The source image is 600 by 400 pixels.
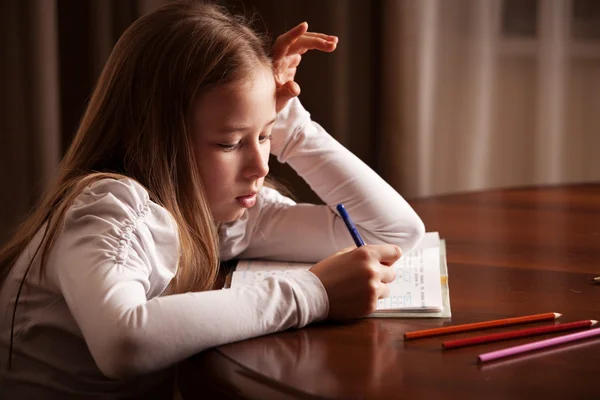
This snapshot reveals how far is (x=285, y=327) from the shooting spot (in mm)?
833

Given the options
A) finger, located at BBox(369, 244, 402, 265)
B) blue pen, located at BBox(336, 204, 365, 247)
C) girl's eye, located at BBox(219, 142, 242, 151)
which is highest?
girl's eye, located at BBox(219, 142, 242, 151)

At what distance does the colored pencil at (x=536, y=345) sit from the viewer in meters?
0.74

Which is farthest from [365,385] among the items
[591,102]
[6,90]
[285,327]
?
[591,102]

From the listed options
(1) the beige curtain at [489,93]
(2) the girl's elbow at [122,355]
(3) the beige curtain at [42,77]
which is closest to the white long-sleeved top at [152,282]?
(2) the girl's elbow at [122,355]

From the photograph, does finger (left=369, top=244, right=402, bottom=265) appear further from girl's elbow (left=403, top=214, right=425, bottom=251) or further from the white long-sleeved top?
girl's elbow (left=403, top=214, right=425, bottom=251)

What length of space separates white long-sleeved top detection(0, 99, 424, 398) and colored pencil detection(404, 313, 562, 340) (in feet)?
0.36

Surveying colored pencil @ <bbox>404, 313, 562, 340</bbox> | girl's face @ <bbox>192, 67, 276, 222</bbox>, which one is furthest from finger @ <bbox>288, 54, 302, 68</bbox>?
colored pencil @ <bbox>404, 313, 562, 340</bbox>

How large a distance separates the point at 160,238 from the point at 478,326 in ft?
1.24

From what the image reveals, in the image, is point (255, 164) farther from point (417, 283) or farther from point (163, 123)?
point (417, 283)

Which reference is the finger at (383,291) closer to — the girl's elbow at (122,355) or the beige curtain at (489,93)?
the girl's elbow at (122,355)

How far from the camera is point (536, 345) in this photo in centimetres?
77

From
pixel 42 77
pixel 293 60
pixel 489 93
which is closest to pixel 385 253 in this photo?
pixel 293 60

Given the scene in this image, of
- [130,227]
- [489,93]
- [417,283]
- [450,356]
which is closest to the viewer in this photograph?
[450,356]

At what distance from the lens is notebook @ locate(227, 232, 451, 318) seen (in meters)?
0.90
